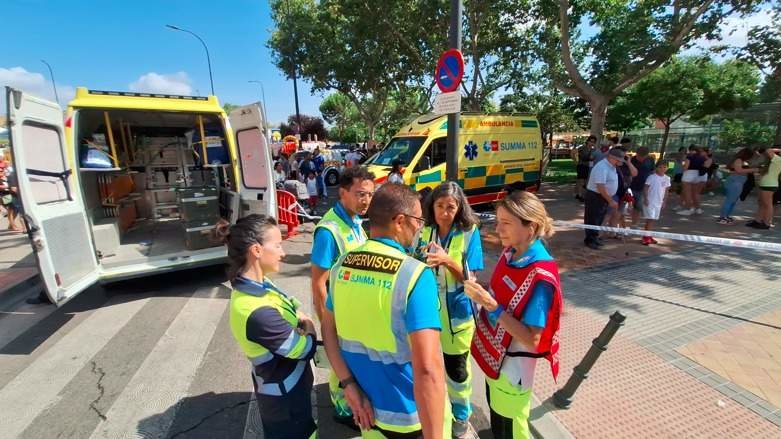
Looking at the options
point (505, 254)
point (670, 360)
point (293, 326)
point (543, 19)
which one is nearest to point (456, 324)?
point (505, 254)

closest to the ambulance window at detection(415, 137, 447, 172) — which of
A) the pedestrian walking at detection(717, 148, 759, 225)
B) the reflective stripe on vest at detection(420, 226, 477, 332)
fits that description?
the pedestrian walking at detection(717, 148, 759, 225)

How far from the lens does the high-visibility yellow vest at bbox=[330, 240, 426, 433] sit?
50.9 inches

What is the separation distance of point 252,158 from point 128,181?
3.99 meters

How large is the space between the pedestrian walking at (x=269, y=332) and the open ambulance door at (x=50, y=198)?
327 cm

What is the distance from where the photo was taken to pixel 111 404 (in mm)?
2934

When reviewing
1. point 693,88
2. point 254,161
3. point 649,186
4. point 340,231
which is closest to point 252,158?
point 254,161

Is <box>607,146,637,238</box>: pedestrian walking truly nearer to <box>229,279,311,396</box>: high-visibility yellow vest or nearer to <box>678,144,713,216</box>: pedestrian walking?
<box>678,144,713,216</box>: pedestrian walking

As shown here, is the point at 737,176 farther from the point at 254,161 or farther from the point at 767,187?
the point at 254,161

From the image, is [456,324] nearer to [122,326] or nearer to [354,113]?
[122,326]

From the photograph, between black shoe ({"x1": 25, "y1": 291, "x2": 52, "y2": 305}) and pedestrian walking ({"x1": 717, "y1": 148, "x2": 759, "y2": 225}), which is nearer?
black shoe ({"x1": 25, "y1": 291, "x2": 52, "y2": 305})

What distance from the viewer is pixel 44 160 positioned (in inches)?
162

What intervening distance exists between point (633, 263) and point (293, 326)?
19.6ft

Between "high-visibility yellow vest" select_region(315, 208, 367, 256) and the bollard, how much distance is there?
1.81 meters

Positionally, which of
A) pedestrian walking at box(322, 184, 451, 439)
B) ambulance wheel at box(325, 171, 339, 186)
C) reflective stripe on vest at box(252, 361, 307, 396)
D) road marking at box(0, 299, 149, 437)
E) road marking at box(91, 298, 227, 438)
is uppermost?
pedestrian walking at box(322, 184, 451, 439)
